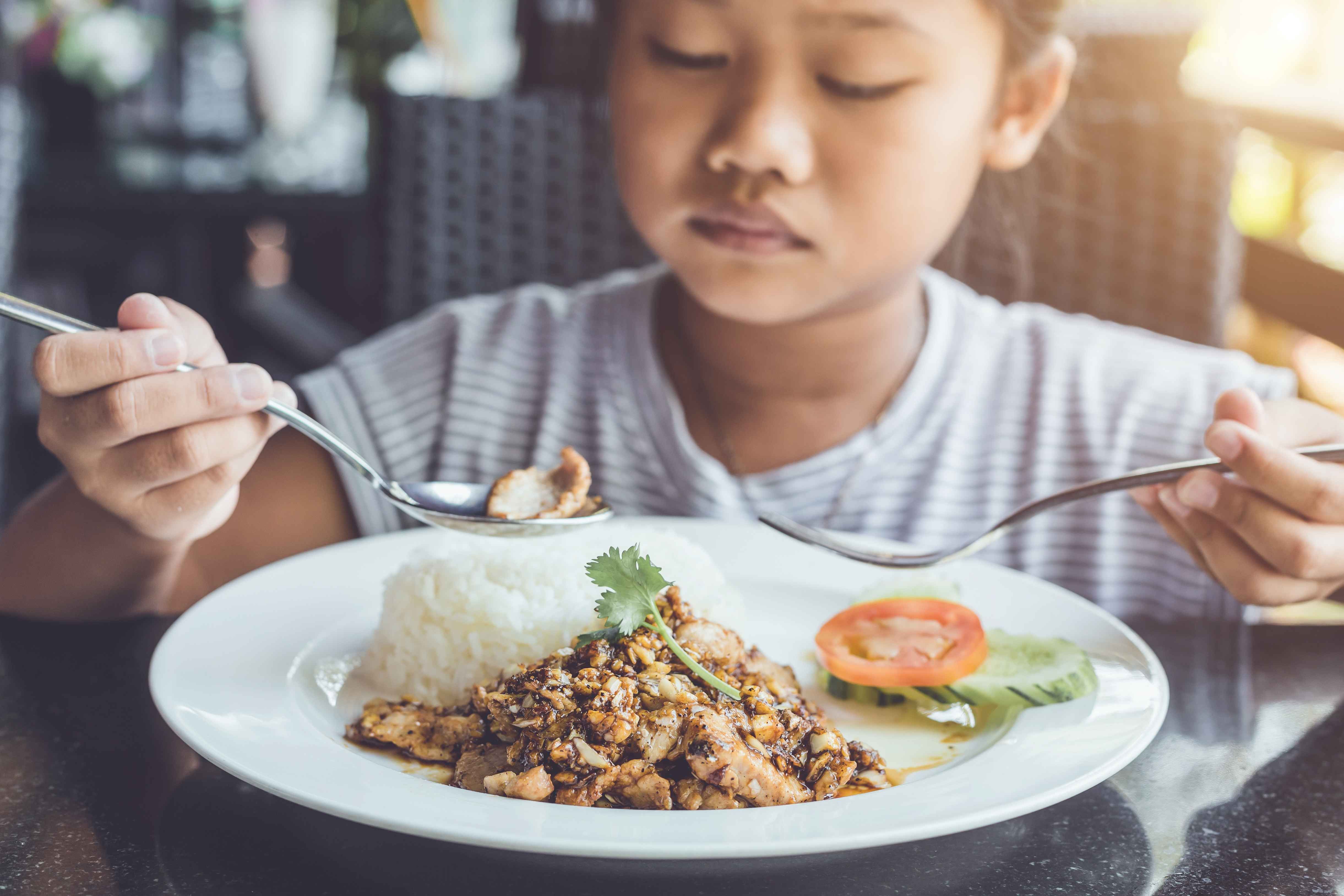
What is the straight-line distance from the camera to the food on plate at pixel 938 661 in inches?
34.3

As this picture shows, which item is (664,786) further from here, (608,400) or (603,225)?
(603,225)

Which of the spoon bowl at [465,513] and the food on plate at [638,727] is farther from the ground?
the spoon bowl at [465,513]

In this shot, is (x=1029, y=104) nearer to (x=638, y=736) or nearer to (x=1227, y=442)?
(x=1227, y=442)

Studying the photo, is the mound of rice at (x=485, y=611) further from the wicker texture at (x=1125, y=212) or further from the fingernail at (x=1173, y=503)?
the wicker texture at (x=1125, y=212)

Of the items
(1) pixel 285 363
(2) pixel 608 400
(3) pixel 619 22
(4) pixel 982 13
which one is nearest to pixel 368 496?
(2) pixel 608 400

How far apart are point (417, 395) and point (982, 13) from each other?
34.2 inches

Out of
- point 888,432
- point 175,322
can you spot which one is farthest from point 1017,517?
point 175,322

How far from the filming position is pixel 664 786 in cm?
72

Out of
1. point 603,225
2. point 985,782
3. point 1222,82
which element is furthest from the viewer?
point 1222,82

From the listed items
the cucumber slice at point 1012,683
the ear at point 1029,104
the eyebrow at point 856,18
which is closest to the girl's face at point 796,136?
the eyebrow at point 856,18

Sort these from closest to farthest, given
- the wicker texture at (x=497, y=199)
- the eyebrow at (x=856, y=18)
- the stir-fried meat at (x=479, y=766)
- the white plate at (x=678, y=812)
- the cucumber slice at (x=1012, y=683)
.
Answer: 1. the white plate at (x=678, y=812)
2. the stir-fried meat at (x=479, y=766)
3. the cucumber slice at (x=1012, y=683)
4. the eyebrow at (x=856, y=18)
5. the wicker texture at (x=497, y=199)

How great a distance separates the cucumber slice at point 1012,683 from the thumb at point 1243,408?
0.87 ft

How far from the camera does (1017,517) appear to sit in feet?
3.31

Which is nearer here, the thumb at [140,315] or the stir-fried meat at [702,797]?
the stir-fried meat at [702,797]
